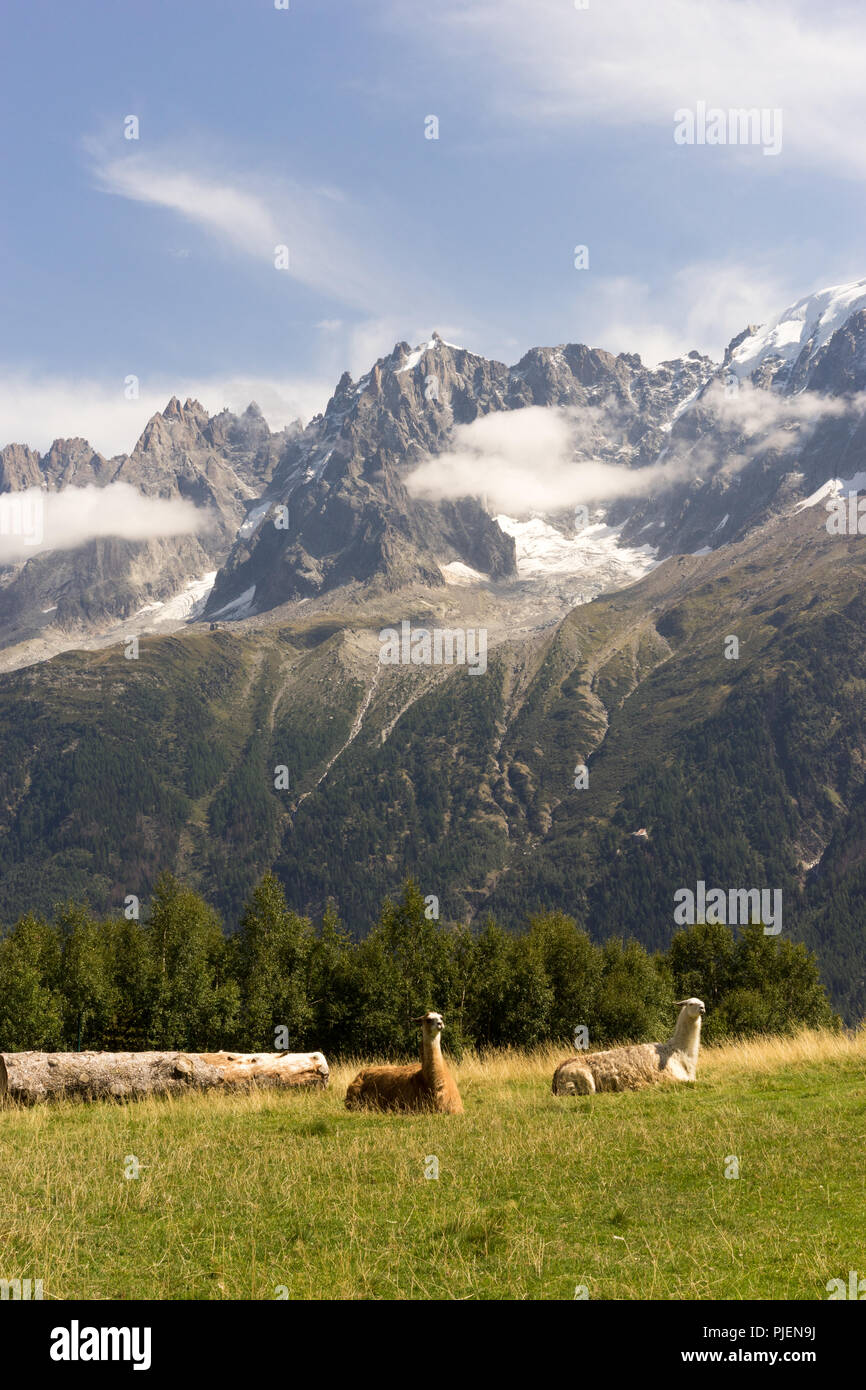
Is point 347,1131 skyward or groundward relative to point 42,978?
skyward

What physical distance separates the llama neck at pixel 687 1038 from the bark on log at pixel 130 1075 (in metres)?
10.3

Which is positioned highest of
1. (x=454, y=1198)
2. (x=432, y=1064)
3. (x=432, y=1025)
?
(x=454, y=1198)

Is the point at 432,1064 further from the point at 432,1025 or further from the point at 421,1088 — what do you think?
the point at 432,1025

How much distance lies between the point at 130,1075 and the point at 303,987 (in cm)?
2779

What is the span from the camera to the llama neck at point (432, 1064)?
24.9 metres

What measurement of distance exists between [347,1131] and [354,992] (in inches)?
1251

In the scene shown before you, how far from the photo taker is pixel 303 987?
55562mm

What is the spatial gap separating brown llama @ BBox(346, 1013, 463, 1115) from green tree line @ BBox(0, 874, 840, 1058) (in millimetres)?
20373

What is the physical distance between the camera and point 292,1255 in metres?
12.9

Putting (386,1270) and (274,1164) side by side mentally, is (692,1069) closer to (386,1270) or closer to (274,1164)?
(274,1164)

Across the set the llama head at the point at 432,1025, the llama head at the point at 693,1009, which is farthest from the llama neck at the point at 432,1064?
the llama head at the point at 693,1009

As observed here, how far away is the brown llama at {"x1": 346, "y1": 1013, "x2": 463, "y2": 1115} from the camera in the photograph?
2472 centimetres

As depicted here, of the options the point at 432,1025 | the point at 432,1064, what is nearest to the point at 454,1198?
the point at 432,1064
